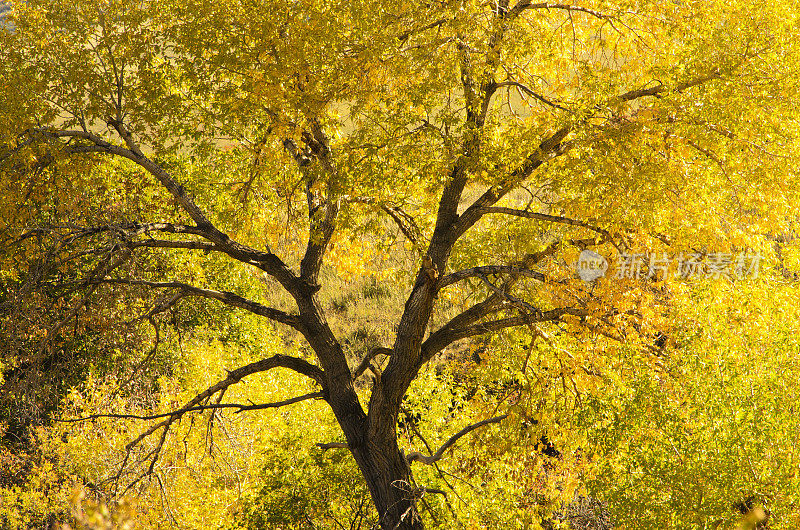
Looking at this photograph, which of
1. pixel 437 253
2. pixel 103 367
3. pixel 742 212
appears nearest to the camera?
pixel 742 212

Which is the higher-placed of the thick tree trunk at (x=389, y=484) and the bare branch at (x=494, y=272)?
the bare branch at (x=494, y=272)

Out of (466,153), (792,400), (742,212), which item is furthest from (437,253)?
(792,400)

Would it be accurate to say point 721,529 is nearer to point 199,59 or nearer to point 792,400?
point 792,400

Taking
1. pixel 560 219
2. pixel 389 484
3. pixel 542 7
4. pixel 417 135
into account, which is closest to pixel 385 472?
pixel 389 484

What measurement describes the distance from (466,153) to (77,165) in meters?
4.88

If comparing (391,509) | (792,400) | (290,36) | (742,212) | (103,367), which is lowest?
(391,509)

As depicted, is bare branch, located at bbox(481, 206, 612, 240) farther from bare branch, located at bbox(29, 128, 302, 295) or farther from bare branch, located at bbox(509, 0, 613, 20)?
bare branch, located at bbox(29, 128, 302, 295)

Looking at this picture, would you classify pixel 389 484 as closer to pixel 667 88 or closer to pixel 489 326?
pixel 489 326

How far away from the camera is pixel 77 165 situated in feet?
27.4

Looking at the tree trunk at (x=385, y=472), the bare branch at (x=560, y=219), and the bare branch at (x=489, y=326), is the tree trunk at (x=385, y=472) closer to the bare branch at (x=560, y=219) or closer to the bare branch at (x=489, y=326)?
the bare branch at (x=489, y=326)
